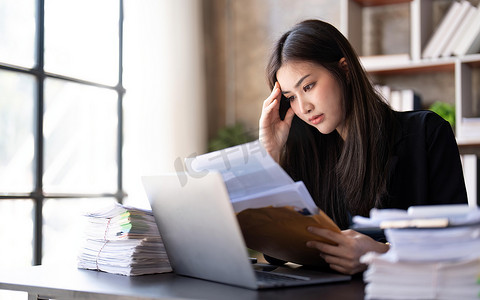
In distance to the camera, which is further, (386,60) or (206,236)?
(386,60)

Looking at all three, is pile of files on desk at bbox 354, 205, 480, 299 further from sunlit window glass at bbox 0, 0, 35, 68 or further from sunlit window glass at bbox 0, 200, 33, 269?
sunlit window glass at bbox 0, 0, 35, 68

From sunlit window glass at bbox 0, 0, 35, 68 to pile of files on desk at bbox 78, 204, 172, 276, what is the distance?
171 cm

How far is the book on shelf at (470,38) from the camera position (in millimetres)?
3213

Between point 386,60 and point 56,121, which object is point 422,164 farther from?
point 56,121

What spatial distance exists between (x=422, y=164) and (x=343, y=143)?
0.28 m

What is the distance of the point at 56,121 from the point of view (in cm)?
312

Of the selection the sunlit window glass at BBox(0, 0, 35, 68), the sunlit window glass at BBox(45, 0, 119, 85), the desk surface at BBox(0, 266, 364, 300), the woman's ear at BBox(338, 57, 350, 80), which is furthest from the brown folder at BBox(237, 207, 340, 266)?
the sunlit window glass at BBox(45, 0, 119, 85)

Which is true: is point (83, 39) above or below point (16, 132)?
above

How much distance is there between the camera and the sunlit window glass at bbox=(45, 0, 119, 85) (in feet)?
10.3

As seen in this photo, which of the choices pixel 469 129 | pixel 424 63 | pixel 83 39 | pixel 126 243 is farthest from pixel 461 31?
pixel 126 243

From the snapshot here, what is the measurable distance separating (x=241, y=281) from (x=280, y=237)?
0.48ft

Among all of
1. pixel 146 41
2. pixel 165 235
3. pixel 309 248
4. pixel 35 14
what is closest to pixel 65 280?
pixel 165 235

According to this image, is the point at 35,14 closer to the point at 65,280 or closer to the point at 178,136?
the point at 178,136

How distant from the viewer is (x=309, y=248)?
47.3 inches
